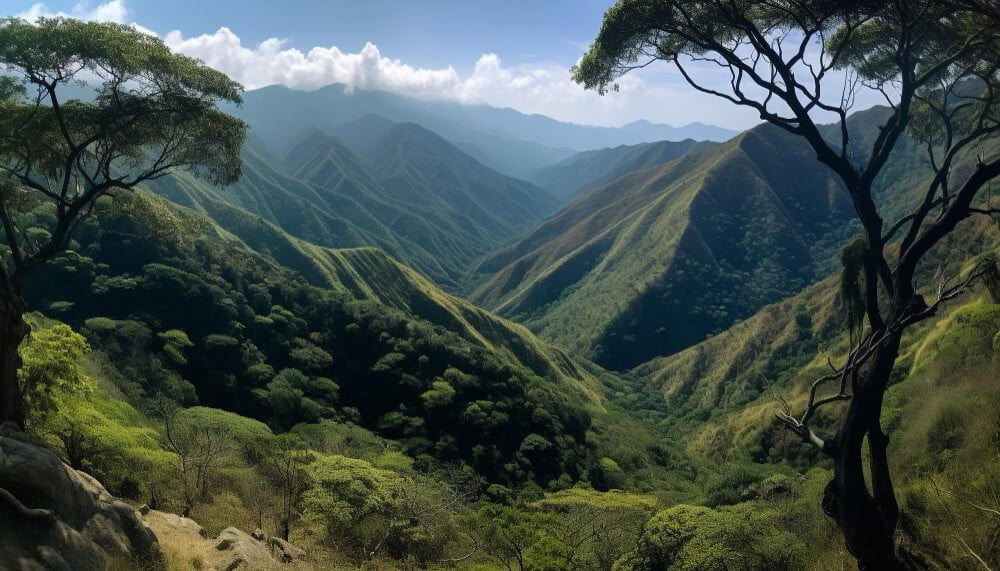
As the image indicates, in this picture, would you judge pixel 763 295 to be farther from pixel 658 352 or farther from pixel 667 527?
pixel 667 527

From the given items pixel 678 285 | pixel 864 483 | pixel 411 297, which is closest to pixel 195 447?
pixel 864 483

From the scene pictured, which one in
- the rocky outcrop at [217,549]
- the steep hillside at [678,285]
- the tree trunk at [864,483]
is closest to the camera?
the tree trunk at [864,483]

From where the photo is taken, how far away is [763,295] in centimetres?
18125

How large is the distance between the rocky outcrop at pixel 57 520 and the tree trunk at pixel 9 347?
81cm

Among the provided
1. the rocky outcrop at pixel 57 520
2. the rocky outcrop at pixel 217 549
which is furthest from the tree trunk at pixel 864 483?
the rocky outcrop at pixel 57 520

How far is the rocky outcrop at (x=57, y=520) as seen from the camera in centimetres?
848

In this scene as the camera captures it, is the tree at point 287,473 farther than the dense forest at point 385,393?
Yes

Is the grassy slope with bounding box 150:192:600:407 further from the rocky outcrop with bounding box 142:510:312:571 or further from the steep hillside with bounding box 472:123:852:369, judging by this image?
the rocky outcrop with bounding box 142:510:312:571

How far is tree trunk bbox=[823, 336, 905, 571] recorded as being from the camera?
8453 millimetres

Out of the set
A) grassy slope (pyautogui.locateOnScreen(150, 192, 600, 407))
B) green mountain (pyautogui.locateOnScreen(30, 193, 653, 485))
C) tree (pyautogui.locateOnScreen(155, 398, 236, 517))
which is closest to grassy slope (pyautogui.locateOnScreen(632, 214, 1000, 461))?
grassy slope (pyautogui.locateOnScreen(150, 192, 600, 407))

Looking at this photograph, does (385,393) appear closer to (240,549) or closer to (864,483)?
(240,549)

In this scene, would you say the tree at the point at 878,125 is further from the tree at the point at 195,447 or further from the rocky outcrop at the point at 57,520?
the tree at the point at 195,447

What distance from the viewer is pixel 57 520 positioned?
9.23 m

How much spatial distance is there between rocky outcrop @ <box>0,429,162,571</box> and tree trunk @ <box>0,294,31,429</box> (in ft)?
2.67
